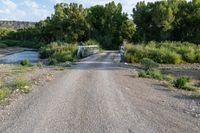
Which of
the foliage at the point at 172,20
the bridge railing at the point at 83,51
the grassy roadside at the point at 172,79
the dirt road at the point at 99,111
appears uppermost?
the foliage at the point at 172,20

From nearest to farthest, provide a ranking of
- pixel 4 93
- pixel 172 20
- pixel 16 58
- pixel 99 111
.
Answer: pixel 99 111, pixel 4 93, pixel 16 58, pixel 172 20

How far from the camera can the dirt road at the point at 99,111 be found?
29.5ft

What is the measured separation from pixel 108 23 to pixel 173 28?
65.7ft

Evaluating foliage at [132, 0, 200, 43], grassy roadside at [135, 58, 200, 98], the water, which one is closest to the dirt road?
grassy roadside at [135, 58, 200, 98]

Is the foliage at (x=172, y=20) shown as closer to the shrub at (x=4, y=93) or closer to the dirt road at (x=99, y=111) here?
the dirt road at (x=99, y=111)

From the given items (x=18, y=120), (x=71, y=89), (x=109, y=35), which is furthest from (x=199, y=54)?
(x=109, y=35)

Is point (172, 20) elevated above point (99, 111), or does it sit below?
above

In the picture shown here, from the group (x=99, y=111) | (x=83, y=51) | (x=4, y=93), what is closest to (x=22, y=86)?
(x=4, y=93)

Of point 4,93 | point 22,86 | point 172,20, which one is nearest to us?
point 4,93

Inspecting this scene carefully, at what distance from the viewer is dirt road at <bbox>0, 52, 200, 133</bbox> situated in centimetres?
900

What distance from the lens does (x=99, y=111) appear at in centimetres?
1080

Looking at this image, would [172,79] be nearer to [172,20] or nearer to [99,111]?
[99,111]

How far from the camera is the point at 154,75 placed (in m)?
21.3

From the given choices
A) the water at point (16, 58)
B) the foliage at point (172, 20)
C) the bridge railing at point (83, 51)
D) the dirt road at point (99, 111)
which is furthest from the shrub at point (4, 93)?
the foliage at point (172, 20)
